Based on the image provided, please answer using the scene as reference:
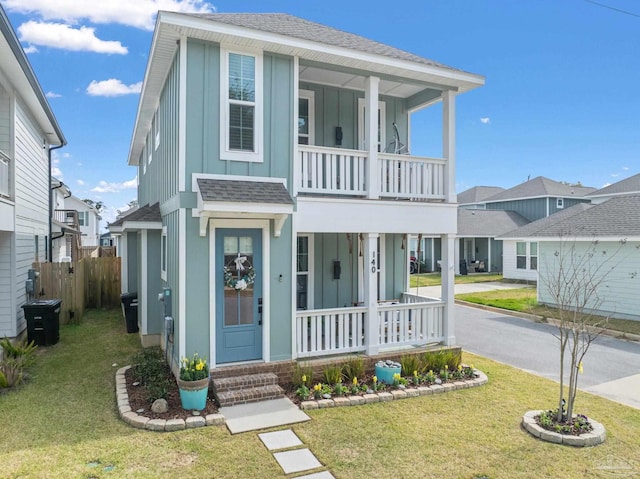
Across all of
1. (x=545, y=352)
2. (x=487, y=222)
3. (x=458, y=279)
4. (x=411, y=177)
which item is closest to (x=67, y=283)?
(x=411, y=177)

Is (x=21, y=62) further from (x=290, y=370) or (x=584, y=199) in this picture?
(x=584, y=199)

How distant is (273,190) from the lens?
23.2 feet

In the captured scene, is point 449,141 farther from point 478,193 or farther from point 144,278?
point 478,193

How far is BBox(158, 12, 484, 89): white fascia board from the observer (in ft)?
21.0

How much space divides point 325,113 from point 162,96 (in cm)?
358

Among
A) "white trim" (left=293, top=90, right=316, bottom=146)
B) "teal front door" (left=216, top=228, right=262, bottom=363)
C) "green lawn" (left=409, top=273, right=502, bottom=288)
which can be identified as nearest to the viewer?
"teal front door" (left=216, top=228, right=262, bottom=363)

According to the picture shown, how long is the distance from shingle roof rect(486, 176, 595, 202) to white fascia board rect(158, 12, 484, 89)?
25.6 metres

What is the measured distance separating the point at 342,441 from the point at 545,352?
7.05m

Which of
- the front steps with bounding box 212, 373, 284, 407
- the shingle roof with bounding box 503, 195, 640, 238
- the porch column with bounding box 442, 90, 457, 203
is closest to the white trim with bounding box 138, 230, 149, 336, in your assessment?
the front steps with bounding box 212, 373, 284, 407

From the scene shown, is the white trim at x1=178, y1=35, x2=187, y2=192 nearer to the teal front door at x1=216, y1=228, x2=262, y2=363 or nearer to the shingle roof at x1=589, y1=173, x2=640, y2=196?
the teal front door at x1=216, y1=228, x2=262, y2=363

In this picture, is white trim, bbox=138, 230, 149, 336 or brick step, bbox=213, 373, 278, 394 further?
white trim, bbox=138, 230, 149, 336

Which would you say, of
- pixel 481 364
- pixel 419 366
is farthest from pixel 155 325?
pixel 481 364

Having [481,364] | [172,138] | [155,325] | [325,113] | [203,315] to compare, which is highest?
[325,113]

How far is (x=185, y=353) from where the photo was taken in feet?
22.3
